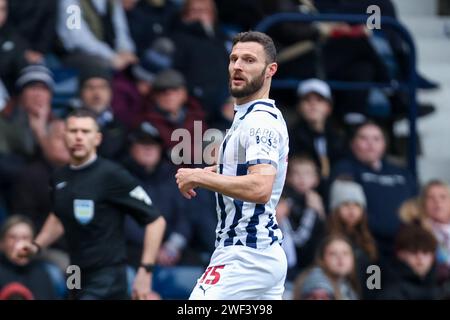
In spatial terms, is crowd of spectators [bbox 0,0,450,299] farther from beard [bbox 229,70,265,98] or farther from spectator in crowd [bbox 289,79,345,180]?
beard [bbox 229,70,265,98]

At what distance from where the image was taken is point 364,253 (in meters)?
11.8

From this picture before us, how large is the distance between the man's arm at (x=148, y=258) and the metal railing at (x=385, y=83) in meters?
3.03

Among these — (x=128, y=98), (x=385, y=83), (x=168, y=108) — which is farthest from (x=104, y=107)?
(x=385, y=83)

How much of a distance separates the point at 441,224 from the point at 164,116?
238cm

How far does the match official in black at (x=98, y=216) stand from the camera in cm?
948

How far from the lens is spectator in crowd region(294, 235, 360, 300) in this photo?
37.4 ft

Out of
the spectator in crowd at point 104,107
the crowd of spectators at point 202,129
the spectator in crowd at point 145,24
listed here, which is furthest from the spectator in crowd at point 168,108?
the spectator in crowd at point 145,24

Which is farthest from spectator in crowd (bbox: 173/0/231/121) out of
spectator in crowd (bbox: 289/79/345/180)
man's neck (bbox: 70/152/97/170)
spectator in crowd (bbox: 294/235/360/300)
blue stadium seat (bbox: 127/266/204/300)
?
man's neck (bbox: 70/152/97/170)

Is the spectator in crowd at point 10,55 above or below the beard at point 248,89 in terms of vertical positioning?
above

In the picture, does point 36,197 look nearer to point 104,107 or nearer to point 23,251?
point 104,107

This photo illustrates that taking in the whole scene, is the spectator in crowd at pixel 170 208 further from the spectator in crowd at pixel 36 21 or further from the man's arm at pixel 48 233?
the man's arm at pixel 48 233

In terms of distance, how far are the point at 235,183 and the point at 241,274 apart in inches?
24.3
